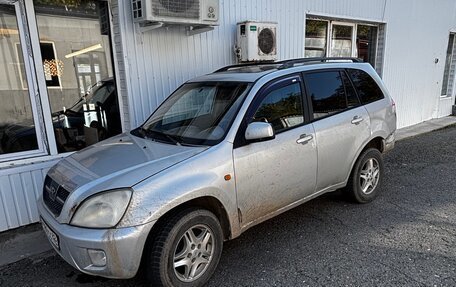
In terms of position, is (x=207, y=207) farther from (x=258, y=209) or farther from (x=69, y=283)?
(x=69, y=283)

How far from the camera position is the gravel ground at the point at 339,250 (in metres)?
2.82

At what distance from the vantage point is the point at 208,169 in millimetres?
2641

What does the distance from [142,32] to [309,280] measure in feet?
12.2

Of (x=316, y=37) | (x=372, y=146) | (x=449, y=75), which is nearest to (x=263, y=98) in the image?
(x=372, y=146)

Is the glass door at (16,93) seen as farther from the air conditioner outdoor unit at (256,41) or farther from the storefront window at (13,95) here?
the air conditioner outdoor unit at (256,41)

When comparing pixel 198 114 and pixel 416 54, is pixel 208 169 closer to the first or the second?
pixel 198 114

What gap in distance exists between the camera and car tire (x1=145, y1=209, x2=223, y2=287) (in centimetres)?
243

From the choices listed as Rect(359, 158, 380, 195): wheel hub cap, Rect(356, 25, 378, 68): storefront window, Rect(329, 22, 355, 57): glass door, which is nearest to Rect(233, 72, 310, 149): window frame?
Rect(359, 158, 380, 195): wheel hub cap

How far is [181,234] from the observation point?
252cm

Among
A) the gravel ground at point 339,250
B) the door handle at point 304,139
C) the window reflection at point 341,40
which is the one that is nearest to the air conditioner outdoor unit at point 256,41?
the door handle at point 304,139

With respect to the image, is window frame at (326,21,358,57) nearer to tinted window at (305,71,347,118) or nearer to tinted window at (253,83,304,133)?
tinted window at (305,71,347,118)

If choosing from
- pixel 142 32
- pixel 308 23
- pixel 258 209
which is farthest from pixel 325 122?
pixel 308 23

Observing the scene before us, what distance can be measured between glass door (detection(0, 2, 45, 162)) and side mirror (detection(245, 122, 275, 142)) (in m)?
2.83

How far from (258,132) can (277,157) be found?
1.39 ft
